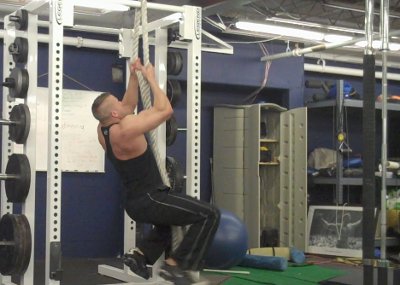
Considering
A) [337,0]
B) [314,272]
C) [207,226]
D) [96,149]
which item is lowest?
[314,272]

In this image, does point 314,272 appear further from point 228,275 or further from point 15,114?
point 15,114

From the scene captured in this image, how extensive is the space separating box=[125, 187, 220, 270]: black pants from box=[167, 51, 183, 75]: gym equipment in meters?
1.33

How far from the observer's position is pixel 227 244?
533 cm

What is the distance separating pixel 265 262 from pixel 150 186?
2479mm

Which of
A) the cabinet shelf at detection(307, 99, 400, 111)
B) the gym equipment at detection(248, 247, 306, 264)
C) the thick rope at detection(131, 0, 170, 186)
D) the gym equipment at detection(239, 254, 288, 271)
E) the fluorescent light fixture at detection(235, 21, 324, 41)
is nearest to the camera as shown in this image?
the thick rope at detection(131, 0, 170, 186)

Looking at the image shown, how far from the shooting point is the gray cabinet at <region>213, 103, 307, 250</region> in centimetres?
699

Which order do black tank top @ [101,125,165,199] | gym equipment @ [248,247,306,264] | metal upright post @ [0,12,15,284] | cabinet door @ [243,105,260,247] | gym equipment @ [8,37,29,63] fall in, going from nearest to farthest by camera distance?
black tank top @ [101,125,165,199]
gym equipment @ [8,37,29,63]
metal upright post @ [0,12,15,284]
gym equipment @ [248,247,306,264]
cabinet door @ [243,105,260,247]

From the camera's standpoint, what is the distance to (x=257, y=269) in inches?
238

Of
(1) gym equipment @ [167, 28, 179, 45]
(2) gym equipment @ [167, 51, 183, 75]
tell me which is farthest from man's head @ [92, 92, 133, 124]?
(1) gym equipment @ [167, 28, 179, 45]

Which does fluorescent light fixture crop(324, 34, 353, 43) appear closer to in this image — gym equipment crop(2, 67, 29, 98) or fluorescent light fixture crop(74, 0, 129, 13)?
fluorescent light fixture crop(74, 0, 129, 13)

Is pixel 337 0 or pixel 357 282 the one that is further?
pixel 337 0

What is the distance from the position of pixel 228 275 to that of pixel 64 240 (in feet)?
6.45

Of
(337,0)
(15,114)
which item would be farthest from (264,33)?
(15,114)

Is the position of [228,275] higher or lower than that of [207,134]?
lower
